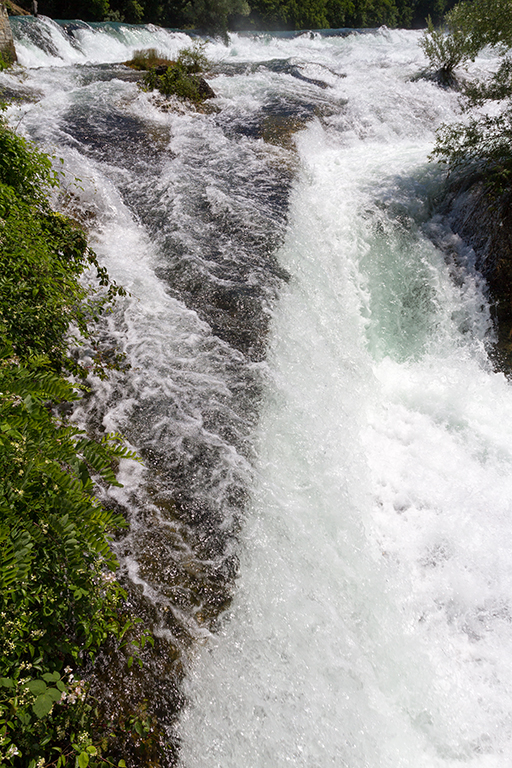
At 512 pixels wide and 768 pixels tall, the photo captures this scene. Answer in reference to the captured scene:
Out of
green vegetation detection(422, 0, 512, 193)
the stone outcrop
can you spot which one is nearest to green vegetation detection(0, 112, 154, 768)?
green vegetation detection(422, 0, 512, 193)

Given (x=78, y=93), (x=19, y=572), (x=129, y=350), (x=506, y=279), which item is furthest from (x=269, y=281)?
(x=78, y=93)

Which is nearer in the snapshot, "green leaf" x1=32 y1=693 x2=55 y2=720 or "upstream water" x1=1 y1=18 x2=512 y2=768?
"green leaf" x1=32 y1=693 x2=55 y2=720

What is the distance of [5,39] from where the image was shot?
11.6 meters

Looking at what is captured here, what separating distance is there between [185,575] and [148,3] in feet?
100

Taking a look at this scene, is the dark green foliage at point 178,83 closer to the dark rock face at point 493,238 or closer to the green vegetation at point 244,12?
the dark rock face at point 493,238

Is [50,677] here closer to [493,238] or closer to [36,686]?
[36,686]

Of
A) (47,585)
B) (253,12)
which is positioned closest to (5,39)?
(47,585)

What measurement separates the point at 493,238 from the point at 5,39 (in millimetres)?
13900

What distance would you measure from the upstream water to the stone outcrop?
4.89 m

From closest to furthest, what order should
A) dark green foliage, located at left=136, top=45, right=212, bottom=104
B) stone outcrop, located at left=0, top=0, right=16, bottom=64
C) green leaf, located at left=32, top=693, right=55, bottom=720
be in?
green leaf, located at left=32, top=693, right=55, bottom=720, dark green foliage, located at left=136, top=45, right=212, bottom=104, stone outcrop, located at left=0, top=0, right=16, bottom=64

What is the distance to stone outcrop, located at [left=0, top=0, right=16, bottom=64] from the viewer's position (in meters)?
11.5

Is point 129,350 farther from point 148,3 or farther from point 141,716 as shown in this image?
point 148,3

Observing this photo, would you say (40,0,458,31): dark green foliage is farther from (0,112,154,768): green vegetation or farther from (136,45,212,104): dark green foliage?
(0,112,154,768): green vegetation

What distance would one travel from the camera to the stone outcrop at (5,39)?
11.5 meters
